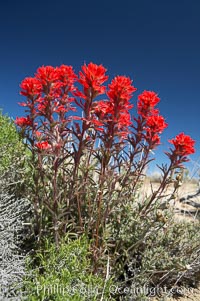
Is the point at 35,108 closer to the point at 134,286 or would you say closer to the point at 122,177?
the point at 122,177

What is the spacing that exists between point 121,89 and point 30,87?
2.10 ft

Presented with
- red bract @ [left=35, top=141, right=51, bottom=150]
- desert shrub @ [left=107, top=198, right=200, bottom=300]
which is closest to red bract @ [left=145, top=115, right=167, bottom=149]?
desert shrub @ [left=107, top=198, right=200, bottom=300]

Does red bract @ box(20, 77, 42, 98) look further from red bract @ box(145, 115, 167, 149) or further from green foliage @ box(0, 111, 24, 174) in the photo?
red bract @ box(145, 115, 167, 149)

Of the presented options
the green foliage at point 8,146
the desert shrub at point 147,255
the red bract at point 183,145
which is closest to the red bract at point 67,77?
the green foliage at point 8,146

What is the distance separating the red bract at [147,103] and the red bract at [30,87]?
2.60 feet

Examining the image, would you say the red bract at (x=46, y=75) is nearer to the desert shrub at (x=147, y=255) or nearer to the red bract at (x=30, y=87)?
the red bract at (x=30, y=87)

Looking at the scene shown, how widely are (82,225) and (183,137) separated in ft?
3.54

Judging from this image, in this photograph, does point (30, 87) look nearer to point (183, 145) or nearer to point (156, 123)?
point (156, 123)

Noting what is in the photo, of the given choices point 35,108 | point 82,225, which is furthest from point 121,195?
point 35,108

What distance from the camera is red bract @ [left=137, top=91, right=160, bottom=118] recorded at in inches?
88.1

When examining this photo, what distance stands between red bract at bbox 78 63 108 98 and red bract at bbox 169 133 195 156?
0.82 meters

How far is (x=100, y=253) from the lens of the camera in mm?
2197

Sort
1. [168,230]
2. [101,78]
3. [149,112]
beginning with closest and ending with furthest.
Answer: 1. [101,78]
2. [149,112]
3. [168,230]

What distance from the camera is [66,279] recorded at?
6.20ft
